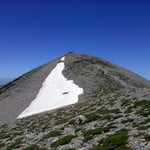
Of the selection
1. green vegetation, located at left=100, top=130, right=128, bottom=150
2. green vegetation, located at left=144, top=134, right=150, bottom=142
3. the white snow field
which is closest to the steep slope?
the white snow field

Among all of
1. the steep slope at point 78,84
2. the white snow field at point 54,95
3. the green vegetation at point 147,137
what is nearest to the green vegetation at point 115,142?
the green vegetation at point 147,137

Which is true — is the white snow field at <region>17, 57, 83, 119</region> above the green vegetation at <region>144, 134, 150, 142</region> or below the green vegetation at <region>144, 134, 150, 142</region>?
above

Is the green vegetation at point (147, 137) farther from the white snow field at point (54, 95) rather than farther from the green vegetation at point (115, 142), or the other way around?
the white snow field at point (54, 95)

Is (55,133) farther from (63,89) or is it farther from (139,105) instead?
(63,89)

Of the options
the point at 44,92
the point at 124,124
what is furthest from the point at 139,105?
the point at 44,92

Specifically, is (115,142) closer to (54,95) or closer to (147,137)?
(147,137)

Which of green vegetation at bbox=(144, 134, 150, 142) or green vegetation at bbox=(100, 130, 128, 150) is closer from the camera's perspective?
green vegetation at bbox=(144, 134, 150, 142)

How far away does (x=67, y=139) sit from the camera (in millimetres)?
14023

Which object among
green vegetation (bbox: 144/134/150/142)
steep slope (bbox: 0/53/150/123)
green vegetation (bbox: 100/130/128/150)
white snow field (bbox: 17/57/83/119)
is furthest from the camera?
steep slope (bbox: 0/53/150/123)

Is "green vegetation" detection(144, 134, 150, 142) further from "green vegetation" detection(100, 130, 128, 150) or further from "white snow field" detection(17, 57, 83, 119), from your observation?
"white snow field" detection(17, 57, 83, 119)

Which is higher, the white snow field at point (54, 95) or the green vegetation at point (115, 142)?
the white snow field at point (54, 95)

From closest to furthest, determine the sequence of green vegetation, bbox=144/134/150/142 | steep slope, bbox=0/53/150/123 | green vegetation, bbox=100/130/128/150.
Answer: green vegetation, bbox=144/134/150/142 → green vegetation, bbox=100/130/128/150 → steep slope, bbox=0/53/150/123

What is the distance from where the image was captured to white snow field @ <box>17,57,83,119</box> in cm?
4050

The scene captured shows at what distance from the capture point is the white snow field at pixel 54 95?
133 feet
